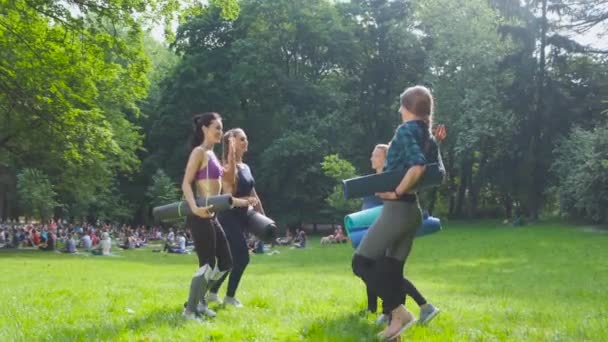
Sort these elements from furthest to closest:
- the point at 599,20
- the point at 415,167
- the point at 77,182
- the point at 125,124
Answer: the point at 125,124 < the point at 77,182 < the point at 599,20 < the point at 415,167

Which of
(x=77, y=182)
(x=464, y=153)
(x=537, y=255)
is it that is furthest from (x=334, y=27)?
(x=537, y=255)

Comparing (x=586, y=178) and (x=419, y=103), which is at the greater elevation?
(x=586, y=178)

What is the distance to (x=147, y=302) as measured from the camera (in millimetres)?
7531

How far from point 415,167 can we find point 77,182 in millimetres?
31188

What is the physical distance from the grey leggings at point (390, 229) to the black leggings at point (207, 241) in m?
1.77

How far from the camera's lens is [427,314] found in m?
6.16

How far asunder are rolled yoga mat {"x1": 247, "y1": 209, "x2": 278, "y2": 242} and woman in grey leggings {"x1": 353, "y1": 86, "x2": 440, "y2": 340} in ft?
6.73

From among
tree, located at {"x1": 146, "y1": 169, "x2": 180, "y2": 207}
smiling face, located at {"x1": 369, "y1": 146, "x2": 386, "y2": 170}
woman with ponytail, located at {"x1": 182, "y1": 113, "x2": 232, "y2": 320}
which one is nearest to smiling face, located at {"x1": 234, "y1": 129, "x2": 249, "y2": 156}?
woman with ponytail, located at {"x1": 182, "y1": 113, "x2": 232, "y2": 320}

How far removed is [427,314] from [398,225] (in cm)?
145

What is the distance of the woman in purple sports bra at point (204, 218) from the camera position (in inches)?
246

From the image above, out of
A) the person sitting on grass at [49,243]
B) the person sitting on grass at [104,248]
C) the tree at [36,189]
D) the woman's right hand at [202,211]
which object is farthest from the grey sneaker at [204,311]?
the tree at [36,189]

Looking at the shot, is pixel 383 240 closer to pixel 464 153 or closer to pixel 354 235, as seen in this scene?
pixel 354 235

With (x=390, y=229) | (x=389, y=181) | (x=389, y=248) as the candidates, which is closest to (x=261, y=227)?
(x=389, y=248)

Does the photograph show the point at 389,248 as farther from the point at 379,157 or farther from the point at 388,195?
the point at 379,157
